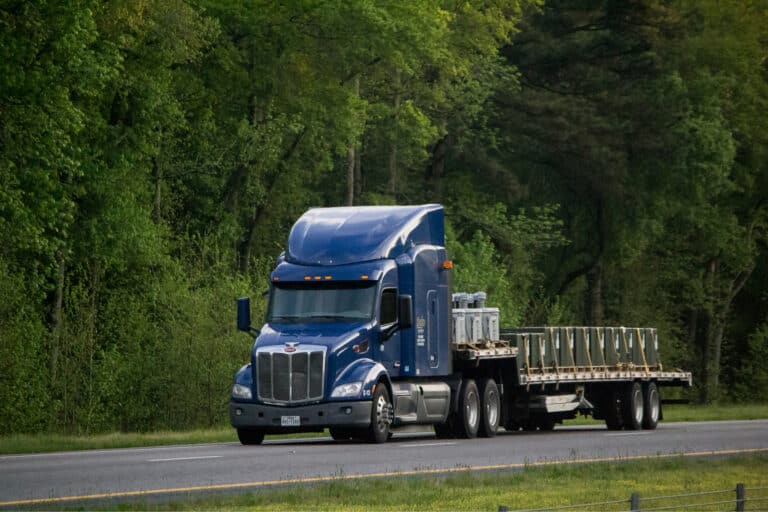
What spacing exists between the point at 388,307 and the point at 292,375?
8.31ft

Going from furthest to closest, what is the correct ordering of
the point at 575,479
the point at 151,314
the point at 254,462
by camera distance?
Result: the point at 151,314 < the point at 254,462 < the point at 575,479

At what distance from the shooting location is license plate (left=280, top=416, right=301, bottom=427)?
29.0m

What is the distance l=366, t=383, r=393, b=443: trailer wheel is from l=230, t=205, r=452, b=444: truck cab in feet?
0.07

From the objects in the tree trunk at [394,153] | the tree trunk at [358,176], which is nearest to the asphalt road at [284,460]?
the tree trunk at [394,153]

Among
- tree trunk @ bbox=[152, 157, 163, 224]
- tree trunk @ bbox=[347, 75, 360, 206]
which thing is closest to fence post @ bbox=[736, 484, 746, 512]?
tree trunk @ bbox=[152, 157, 163, 224]

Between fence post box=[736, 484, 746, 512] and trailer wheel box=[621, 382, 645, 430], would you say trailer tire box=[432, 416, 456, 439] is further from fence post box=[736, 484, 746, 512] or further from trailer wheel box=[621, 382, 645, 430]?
fence post box=[736, 484, 746, 512]

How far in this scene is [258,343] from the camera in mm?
29703

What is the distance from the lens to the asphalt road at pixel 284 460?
19188 mm

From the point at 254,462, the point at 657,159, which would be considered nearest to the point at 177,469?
the point at 254,462

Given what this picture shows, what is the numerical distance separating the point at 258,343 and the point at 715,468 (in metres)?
8.83

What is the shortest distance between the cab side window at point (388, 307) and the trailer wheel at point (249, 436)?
3.00 meters

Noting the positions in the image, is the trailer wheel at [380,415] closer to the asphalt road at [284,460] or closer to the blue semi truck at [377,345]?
the blue semi truck at [377,345]

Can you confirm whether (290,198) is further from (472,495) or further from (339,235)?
(472,495)

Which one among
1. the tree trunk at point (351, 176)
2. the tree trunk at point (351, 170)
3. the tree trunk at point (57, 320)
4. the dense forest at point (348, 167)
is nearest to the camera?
the dense forest at point (348, 167)
